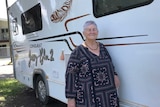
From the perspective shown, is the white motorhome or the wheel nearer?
the white motorhome

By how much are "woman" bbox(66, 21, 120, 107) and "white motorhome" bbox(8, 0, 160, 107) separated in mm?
170

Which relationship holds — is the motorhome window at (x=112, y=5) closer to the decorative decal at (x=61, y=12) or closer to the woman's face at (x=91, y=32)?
the woman's face at (x=91, y=32)

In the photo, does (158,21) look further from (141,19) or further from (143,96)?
(143,96)

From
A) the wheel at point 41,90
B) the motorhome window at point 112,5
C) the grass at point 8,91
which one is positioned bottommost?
the grass at point 8,91

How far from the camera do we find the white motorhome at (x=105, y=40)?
357 centimetres

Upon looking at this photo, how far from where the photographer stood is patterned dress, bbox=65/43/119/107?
3.97 m

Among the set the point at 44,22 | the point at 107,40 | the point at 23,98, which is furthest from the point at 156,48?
the point at 23,98

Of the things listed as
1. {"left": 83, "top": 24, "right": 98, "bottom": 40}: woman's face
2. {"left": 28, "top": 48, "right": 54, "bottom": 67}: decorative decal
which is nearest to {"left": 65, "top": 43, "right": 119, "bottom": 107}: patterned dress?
{"left": 83, "top": 24, "right": 98, "bottom": 40}: woman's face

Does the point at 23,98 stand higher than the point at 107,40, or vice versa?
the point at 107,40

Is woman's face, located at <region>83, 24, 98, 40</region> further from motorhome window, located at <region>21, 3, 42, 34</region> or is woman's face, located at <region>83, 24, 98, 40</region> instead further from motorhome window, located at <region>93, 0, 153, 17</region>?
motorhome window, located at <region>21, 3, 42, 34</region>

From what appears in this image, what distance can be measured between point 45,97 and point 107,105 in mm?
3481

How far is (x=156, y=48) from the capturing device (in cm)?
346

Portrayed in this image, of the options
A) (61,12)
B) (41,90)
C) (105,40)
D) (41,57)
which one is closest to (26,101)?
(41,90)

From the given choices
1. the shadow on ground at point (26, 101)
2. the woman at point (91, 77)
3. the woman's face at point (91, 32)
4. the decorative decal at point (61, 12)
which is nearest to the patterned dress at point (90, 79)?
the woman at point (91, 77)
